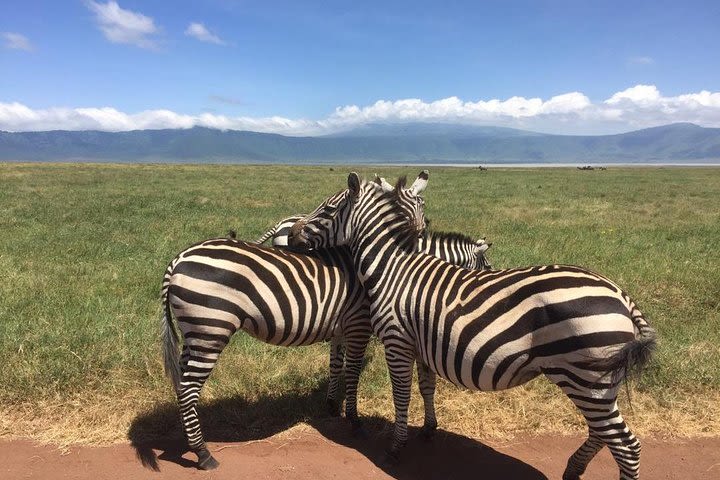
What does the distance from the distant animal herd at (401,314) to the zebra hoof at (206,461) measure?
0.04 ft

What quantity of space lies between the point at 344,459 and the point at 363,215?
2.18 metres

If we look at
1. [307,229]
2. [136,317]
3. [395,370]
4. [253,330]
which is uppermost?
[307,229]

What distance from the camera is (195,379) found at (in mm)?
3979

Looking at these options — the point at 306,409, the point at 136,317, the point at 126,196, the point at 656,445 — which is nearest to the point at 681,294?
the point at 656,445

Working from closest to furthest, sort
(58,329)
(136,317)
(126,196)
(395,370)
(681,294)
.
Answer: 1. (395,370)
2. (58,329)
3. (136,317)
4. (681,294)
5. (126,196)

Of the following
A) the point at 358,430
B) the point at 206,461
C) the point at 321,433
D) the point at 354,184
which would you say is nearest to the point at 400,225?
the point at 354,184

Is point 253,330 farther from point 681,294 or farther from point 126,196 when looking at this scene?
point 126,196

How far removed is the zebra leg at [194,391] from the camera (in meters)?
3.94

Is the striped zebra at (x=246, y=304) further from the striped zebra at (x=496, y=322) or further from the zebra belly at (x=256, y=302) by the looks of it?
the striped zebra at (x=496, y=322)

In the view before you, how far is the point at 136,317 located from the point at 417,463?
460cm

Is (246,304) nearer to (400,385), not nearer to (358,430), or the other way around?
(400,385)

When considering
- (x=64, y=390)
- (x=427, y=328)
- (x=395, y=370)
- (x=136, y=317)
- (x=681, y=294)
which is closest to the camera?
(x=427, y=328)

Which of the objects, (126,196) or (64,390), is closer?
(64,390)

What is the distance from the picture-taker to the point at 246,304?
13.1ft
